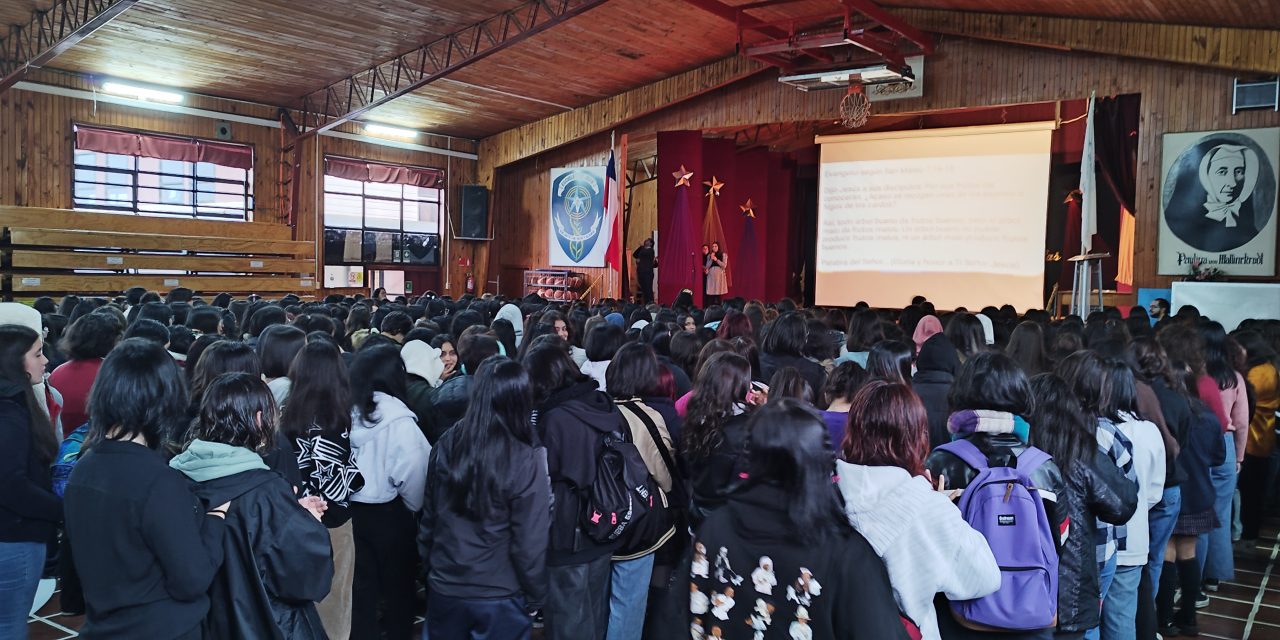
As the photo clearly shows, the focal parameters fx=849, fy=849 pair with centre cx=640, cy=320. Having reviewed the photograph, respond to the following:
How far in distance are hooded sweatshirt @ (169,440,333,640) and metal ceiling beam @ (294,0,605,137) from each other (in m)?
9.19

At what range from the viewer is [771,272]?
56.8 feet

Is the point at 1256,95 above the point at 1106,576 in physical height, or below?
above

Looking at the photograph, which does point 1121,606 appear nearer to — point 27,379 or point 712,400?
point 712,400

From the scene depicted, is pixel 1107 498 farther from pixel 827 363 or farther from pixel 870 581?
pixel 827 363

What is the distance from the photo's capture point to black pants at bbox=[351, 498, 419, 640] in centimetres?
308

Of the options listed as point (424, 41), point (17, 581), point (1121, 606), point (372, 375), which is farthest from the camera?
point (424, 41)

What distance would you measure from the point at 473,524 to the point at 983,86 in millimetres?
11280

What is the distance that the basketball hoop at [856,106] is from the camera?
487 inches

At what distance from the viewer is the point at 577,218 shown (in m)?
17.2

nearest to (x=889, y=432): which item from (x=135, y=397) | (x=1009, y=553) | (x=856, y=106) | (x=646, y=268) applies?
(x=1009, y=553)

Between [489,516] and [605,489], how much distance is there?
17.1 inches

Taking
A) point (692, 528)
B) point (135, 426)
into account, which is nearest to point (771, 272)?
point (692, 528)

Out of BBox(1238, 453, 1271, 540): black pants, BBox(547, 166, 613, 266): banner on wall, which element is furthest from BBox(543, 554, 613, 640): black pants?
BBox(547, 166, 613, 266): banner on wall

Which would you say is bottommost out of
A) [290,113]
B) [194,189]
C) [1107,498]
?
[1107,498]
